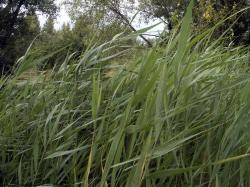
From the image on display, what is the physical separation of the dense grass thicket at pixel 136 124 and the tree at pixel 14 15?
786 inches

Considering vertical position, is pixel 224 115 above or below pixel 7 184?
above

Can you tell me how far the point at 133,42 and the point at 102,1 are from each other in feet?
54.4

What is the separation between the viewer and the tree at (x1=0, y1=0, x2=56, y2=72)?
23.2 m

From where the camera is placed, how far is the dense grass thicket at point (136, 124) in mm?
1910

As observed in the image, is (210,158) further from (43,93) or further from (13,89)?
(13,89)

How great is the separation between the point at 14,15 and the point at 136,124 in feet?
74.8

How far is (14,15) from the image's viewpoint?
2383 cm

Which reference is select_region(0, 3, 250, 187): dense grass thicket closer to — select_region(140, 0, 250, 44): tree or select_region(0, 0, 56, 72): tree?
select_region(140, 0, 250, 44): tree

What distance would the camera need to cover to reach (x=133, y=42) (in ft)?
8.93

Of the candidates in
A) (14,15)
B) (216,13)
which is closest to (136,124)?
(216,13)

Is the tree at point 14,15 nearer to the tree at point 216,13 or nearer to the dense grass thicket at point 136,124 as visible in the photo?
the tree at point 216,13

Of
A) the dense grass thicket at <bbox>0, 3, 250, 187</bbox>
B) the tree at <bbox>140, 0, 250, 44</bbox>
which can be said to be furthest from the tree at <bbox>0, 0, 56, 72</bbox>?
the dense grass thicket at <bbox>0, 3, 250, 187</bbox>

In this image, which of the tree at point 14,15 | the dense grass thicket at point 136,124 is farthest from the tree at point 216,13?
the tree at point 14,15

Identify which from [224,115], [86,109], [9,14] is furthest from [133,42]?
[9,14]
